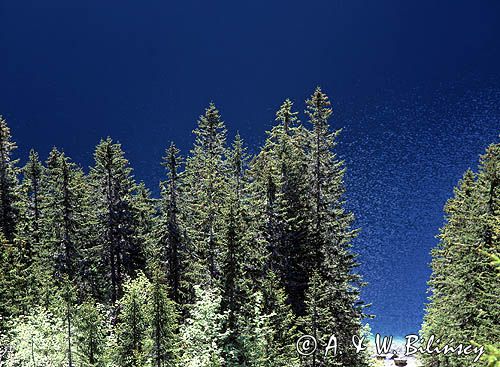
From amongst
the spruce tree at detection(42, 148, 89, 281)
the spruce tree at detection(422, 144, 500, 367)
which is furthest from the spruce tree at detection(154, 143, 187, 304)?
the spruce tree at detection(422, 144, 500, 367)

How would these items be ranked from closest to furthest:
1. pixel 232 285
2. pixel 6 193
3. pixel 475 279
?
pixel 232 285 < pixel 475 279 < pixel 6 193

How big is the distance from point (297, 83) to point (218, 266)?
325 ft

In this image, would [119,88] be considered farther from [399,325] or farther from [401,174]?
[399,325]

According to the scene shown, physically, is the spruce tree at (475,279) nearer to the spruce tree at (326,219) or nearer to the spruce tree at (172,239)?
the spruce tree at (326,219)

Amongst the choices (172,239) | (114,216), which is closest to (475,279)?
(172,239)

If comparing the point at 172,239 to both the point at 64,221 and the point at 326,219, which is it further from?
the point at 326,219

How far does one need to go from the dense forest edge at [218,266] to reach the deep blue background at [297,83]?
73.3 feet

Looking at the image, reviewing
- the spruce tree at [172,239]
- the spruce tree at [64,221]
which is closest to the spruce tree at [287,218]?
the spruce tree at [172,239]

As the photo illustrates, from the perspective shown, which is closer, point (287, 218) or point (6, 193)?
point (287, 218)

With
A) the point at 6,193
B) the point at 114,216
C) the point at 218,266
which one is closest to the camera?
the point at 218,266

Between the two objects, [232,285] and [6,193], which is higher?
[6,193]

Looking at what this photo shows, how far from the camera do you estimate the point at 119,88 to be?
13612 cm

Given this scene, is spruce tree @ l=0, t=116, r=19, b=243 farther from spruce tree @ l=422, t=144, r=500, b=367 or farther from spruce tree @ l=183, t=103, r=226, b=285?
spruce tree @ l=422, t=144, r=500, b=367

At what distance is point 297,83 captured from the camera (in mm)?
125875
